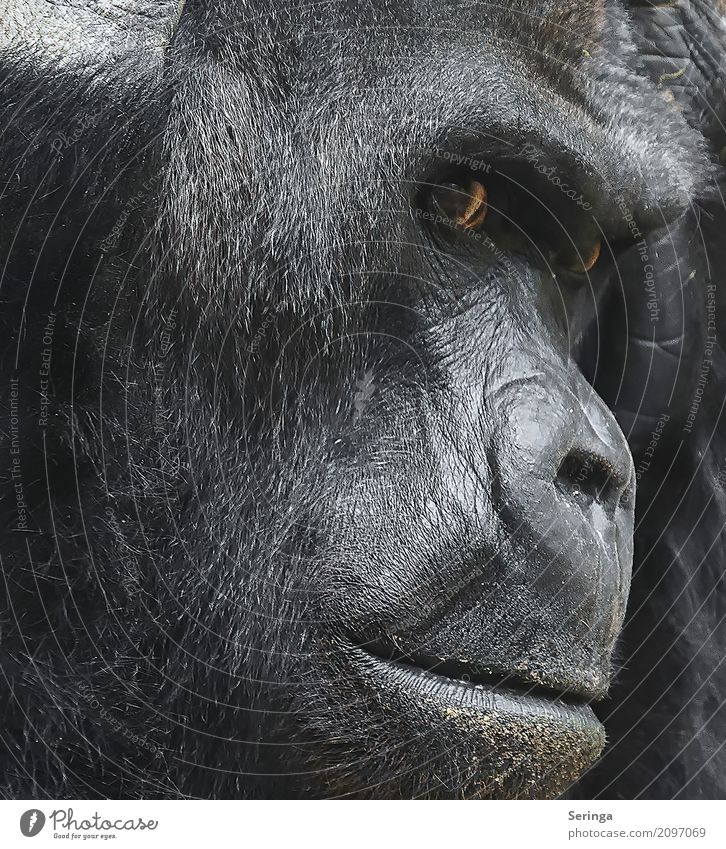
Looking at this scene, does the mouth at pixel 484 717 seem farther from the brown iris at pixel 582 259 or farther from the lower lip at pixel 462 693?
the brown iris at pixel 582 259

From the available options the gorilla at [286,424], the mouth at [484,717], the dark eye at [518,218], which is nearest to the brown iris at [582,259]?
the dark eye at [518,218]

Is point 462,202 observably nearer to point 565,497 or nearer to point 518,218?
point 518,218

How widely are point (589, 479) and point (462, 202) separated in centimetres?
24

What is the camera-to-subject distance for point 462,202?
0.76m

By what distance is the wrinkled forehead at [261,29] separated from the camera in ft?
2.18

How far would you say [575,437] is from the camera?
29.1 inches

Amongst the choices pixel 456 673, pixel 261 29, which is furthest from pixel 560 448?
pixel 261 29

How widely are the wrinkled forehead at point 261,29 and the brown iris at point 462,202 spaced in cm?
10

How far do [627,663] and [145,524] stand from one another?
743mm

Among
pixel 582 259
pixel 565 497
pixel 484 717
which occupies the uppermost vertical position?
pixel 582 259

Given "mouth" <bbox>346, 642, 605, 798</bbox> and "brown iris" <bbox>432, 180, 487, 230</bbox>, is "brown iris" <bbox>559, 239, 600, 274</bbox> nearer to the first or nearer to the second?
"brown iris" <bbox>432, 180, 487, 230</bbox>

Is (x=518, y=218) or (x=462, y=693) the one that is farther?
(x=518, y=218)

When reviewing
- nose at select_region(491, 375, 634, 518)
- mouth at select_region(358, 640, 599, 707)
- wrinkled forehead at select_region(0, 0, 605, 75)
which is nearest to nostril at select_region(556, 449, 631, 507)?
nose at select_region(491, 375, 634, 518)

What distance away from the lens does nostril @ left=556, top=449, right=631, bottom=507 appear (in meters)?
0.74
